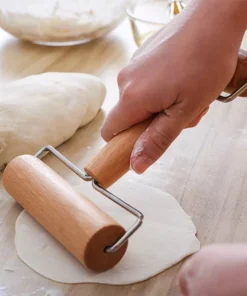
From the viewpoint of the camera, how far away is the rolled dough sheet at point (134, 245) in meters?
→ 0.96

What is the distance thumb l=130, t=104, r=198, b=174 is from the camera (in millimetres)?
929

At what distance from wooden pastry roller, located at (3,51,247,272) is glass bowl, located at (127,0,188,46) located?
2.49ft

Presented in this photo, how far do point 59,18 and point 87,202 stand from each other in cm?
87

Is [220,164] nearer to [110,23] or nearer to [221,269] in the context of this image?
[221,269]

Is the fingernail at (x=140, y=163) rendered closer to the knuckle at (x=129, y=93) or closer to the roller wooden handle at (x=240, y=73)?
the knuckle at (x=129, y=93)

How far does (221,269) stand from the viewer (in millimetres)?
690

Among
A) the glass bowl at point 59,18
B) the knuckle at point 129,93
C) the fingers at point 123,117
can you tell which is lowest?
the glass bowl at point 59,18

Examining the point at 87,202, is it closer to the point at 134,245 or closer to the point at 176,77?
the point at 134,245

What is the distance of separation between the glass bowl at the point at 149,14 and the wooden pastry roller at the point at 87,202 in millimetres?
759

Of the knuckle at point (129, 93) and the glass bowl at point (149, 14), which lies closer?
the knuckle at point (129, 93)

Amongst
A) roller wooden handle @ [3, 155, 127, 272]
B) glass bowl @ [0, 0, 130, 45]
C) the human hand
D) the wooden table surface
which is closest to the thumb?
the human hand

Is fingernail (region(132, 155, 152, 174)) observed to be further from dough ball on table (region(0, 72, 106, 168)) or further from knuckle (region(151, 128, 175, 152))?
dough ball on table (region(0, 72, 106, 168))

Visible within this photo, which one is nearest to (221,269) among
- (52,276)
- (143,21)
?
(52,276)

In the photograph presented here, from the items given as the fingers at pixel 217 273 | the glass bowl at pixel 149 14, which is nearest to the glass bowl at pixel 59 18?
the glass bowl at pixel 149 14
